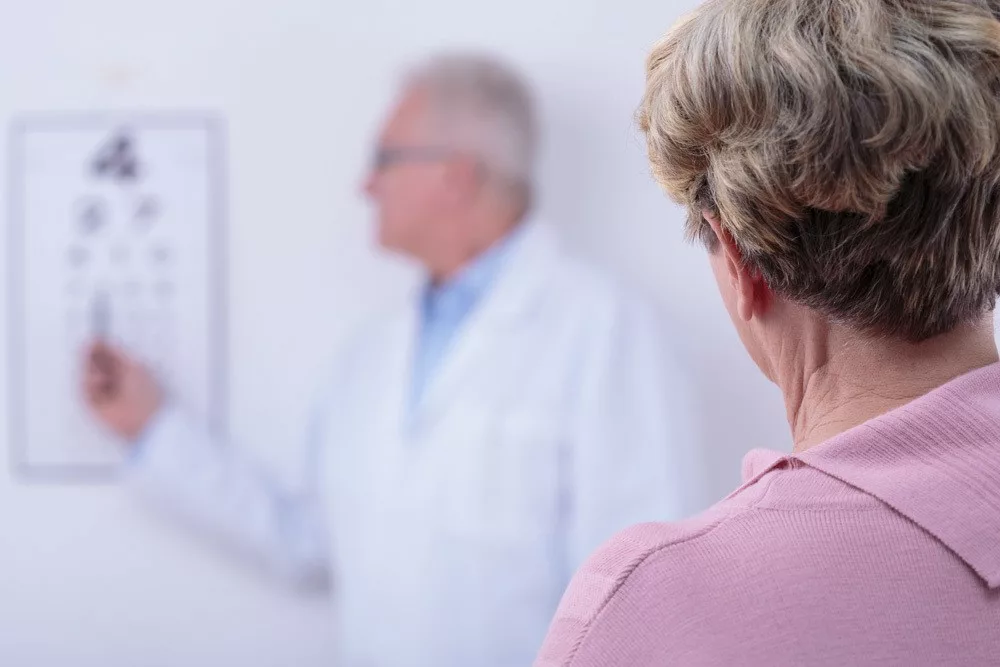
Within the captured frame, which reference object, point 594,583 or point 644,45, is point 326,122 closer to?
point 644,45

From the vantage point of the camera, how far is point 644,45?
1.42 metres

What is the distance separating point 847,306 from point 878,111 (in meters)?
0.13

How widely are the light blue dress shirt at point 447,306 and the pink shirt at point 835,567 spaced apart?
90 cm

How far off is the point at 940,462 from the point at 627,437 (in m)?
0.84

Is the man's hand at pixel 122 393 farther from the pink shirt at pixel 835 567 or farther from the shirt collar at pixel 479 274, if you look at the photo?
the pink shirt at pixel 835 567

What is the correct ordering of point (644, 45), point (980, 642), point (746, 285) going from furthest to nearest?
1. point (644, 45)
2. point (746, 285)
3. point (980, 642)

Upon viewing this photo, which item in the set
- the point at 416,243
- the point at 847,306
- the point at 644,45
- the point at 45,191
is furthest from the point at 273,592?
the point at 847,306

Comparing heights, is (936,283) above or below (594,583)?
above

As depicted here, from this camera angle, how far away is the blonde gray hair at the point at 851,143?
52cm

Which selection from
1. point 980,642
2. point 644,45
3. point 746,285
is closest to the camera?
point 980,642

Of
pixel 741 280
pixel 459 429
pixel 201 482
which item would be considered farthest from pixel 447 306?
pixel 741 280

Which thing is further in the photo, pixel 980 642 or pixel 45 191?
pixel 45 191

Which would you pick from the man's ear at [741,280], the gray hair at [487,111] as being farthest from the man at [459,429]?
the man's ear at [741,280]

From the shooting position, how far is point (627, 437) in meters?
1.38
